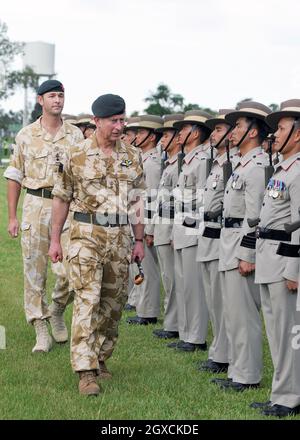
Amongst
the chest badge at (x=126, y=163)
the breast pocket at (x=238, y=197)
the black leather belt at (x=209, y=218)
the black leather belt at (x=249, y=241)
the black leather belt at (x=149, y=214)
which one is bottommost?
the black leather belt at (x=149, y=214)

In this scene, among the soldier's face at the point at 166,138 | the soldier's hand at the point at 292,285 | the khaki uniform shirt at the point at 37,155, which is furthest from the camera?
the soldier's face at the point at 166,138

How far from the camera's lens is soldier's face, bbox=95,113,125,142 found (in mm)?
Result: 7078

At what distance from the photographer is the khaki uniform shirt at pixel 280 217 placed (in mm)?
6301

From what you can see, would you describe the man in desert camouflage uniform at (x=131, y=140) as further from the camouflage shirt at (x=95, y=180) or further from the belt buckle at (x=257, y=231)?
the belt buckle at (x=257, y=231)

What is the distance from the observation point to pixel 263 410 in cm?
659

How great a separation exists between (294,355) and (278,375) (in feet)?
0.71

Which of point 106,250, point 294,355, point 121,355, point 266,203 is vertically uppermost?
point 266,203

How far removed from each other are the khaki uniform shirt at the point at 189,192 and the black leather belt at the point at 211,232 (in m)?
0.62

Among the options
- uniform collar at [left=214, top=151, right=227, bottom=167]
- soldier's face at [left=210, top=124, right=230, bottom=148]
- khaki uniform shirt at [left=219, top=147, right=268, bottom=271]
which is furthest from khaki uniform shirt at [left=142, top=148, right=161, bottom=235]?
khaki uniform shirt at [left=219, top=147, right=268, bottom=271]

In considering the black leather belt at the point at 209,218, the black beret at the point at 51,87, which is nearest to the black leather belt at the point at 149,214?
the black beret at the point at 51,87

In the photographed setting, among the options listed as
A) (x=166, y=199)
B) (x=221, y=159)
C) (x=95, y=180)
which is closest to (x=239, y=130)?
(x=221, y=159)

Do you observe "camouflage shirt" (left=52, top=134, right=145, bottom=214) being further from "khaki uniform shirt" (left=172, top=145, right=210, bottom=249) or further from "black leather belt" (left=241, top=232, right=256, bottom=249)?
"khaki uniform shirt" (left=172, top=145, right=210, bottom=249)
